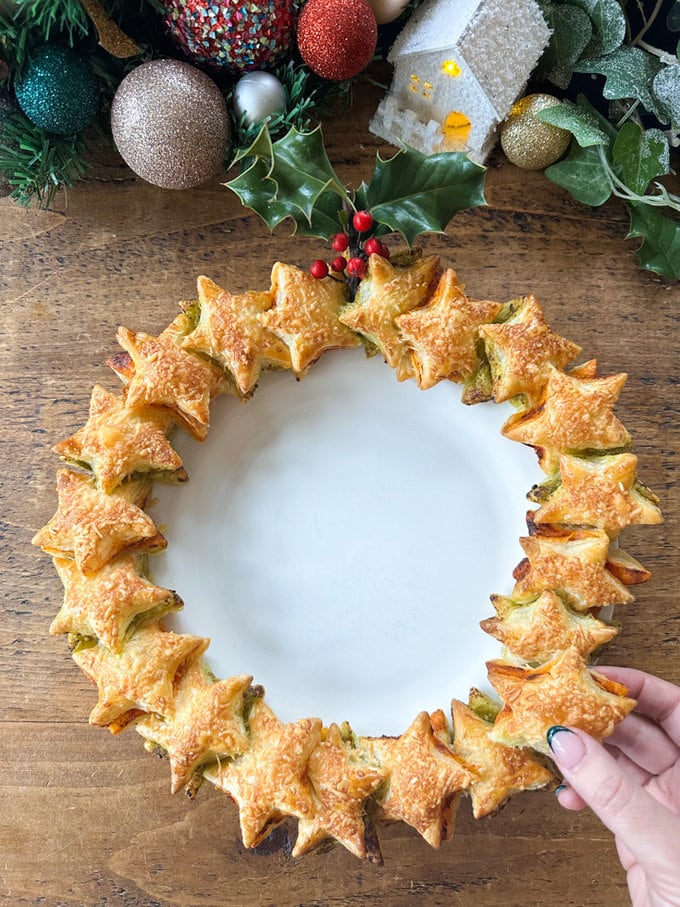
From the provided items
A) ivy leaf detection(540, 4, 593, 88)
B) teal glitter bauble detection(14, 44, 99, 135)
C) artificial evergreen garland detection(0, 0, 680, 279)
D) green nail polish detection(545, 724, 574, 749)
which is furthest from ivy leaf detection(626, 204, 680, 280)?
teal glitter bauble detection(14, 44, 99, 135)

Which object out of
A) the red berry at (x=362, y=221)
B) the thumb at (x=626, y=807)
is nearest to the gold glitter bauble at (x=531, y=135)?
the red berry at (x=362, y=221)

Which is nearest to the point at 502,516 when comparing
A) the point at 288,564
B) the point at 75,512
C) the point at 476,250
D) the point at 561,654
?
the point at 561,654

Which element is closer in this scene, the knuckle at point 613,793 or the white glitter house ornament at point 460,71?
the knuckle at point 613,793

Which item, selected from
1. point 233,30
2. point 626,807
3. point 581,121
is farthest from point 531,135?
point 626,807

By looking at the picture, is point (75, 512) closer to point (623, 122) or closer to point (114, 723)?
point (114, 723)

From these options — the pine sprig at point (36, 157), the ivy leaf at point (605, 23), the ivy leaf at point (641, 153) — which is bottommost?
the pine sprig at point (36, 157)

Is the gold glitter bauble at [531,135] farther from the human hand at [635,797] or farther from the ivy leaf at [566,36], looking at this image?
the human hand at [635,797]

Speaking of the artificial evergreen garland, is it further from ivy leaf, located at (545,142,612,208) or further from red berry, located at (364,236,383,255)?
red berry, located at (364,236,383,255)
